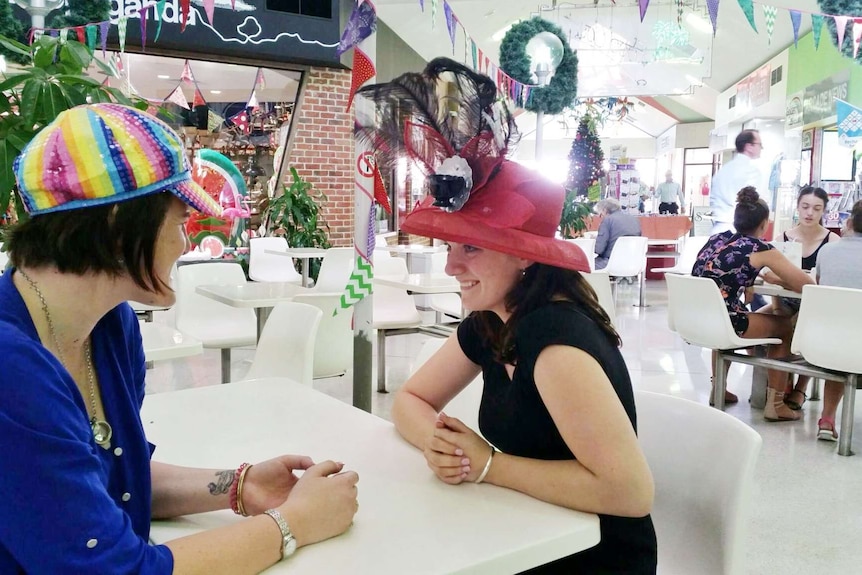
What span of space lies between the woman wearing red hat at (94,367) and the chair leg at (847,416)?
138 inches

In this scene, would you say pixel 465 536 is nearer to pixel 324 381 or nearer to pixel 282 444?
pixel 282 444

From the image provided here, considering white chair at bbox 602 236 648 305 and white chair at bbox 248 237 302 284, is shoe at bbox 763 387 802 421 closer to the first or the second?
white chair at bbox 602 236 648 305

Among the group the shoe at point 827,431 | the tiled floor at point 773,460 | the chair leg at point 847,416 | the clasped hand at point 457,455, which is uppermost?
the clasped hand at point 457,455

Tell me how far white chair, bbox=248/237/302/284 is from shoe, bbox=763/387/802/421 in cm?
470

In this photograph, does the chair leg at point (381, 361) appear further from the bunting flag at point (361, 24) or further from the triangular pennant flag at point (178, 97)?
the triangular pennant flag at point (178, 97)

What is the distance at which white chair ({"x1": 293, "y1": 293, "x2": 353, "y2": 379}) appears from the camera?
3830 millimetres

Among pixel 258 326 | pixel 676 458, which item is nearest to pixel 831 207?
pixel 258 326

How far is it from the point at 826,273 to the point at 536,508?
12.6 feet

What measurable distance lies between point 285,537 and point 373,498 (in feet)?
0.77

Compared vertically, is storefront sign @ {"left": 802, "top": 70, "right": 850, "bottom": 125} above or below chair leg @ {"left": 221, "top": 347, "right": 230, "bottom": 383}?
above

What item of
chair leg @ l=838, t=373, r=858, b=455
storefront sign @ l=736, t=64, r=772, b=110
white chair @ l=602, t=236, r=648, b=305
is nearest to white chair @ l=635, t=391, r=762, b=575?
chair leg @ l=838, t=373, r=858, b=455

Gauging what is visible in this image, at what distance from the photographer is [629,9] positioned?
35.2 feet

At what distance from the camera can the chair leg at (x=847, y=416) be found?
3.82m

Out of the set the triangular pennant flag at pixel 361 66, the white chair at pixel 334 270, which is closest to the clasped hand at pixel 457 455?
the triangular pennant flag at pixel 361 66
